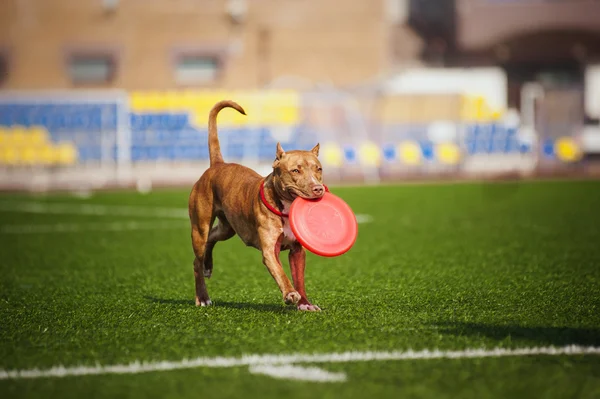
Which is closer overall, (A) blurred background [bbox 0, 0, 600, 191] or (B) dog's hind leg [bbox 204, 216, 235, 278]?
(B) dog's hind leg [bbox 204, 216, 235, 278]

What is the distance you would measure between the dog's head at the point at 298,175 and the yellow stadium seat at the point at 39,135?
20.6m

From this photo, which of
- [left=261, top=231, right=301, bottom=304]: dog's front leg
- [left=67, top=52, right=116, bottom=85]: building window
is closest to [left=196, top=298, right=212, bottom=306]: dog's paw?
[left=261, top=231, right=301, bottom=304]: dog's front leg

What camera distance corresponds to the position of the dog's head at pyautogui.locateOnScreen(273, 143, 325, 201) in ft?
19.3

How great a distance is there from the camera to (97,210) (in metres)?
17.5

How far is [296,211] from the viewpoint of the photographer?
19.4 ft

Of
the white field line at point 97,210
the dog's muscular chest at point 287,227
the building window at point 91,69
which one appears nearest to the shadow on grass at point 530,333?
the dog's muscular chest at point 287,227

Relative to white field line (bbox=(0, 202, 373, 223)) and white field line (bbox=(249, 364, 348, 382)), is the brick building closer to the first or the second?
white field line (bbox=(0, 202, 373, 223))

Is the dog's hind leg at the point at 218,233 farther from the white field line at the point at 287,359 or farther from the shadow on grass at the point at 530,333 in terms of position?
the white field line at the point at 287,359

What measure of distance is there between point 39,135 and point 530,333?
21816mm

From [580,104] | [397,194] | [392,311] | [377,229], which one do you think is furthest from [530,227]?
[580,104]

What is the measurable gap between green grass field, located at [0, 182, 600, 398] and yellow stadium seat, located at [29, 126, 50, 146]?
40.4ft

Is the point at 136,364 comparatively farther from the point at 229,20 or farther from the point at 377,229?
the point at 229,20

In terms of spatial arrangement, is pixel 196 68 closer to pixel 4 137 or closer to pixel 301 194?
pixel 4 137

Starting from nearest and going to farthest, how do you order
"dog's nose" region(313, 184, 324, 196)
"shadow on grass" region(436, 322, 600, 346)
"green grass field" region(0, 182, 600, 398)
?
"green grass field" region(0, 182, 600, 398) < "shadow on grass" region(436, 322, 600, 346) < "dog's nose" region(313, 184, 324, 196)
